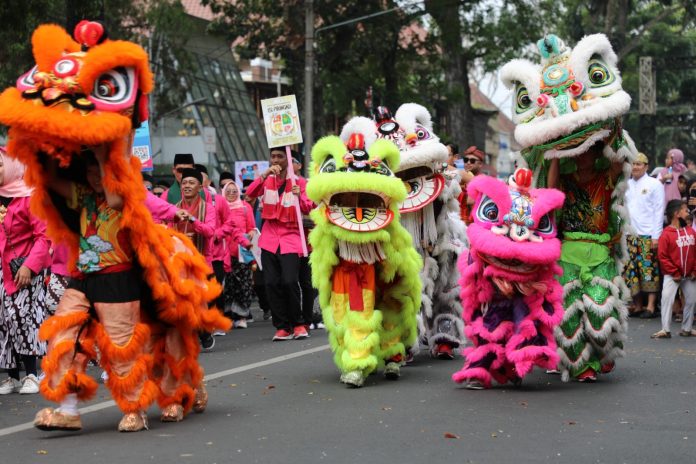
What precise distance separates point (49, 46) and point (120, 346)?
182 centimetres

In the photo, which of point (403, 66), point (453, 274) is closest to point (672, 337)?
point (453, 274)

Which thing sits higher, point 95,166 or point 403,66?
point 403,66

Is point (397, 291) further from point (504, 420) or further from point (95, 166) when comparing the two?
point (95, 166)

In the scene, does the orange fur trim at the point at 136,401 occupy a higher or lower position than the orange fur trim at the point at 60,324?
lower

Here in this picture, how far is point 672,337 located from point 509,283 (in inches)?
207

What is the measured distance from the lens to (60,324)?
25.0 ft

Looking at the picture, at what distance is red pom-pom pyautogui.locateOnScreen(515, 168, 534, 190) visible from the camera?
9430 millimetres

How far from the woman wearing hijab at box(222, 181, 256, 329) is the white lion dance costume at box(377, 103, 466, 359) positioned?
4404 mm

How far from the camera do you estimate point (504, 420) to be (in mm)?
8039

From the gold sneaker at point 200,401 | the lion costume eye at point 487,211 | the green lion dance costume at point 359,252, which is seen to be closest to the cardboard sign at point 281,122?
the green lion dance costume at point 359,252

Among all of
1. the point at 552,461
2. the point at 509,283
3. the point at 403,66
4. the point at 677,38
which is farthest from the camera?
the point at 677,38

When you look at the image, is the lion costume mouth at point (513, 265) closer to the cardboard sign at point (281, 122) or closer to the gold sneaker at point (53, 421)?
the gold sneaker at point (53, 421)

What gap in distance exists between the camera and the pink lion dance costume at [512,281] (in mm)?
9203

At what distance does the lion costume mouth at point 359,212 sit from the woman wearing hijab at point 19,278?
2272mm
